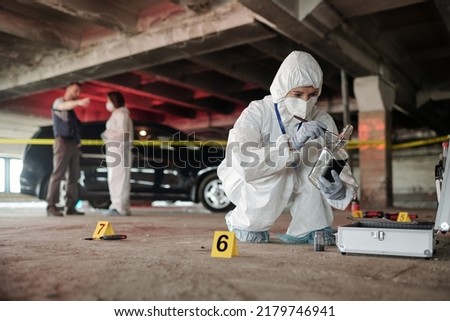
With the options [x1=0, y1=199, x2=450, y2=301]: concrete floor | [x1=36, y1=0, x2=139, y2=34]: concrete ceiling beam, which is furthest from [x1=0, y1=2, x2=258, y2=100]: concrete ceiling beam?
[x1=0, y1=199, x2=450, y2=301]: concrete floor

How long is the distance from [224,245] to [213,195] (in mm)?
4374

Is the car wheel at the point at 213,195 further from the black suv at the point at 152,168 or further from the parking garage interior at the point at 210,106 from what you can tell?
the parking garage interior at the point at 210,106

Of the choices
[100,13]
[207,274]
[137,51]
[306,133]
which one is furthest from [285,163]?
[137,51]

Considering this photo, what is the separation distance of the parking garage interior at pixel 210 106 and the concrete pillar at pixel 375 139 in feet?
0.07

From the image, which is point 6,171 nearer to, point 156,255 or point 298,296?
point 156,255

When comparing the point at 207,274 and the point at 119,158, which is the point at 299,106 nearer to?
the point at 207,274

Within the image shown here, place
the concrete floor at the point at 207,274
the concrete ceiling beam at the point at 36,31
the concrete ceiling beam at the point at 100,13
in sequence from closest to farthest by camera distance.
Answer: the concrete floor at the point at 207,274 < the concrete ceiling beam at the point at 100,13 < the concrete ceiling beam at the point at 36,31

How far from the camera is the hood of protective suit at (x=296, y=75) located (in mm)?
2354

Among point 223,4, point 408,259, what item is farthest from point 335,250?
point 223,4

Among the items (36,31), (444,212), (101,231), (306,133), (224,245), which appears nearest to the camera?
(444,212)

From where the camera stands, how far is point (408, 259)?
77.9 inches

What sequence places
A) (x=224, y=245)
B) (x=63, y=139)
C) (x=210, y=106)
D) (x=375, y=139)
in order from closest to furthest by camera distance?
1. (x=224, y=245)
2. (x=63, y=139)
3. (x=375, y=139)
4. (x=210, y=106)

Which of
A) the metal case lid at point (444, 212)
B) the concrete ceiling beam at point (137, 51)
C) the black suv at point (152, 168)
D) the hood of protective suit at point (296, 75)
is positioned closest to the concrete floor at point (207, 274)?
the metal case lid at point (444, 212)

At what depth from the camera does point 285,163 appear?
2318 millimetres
